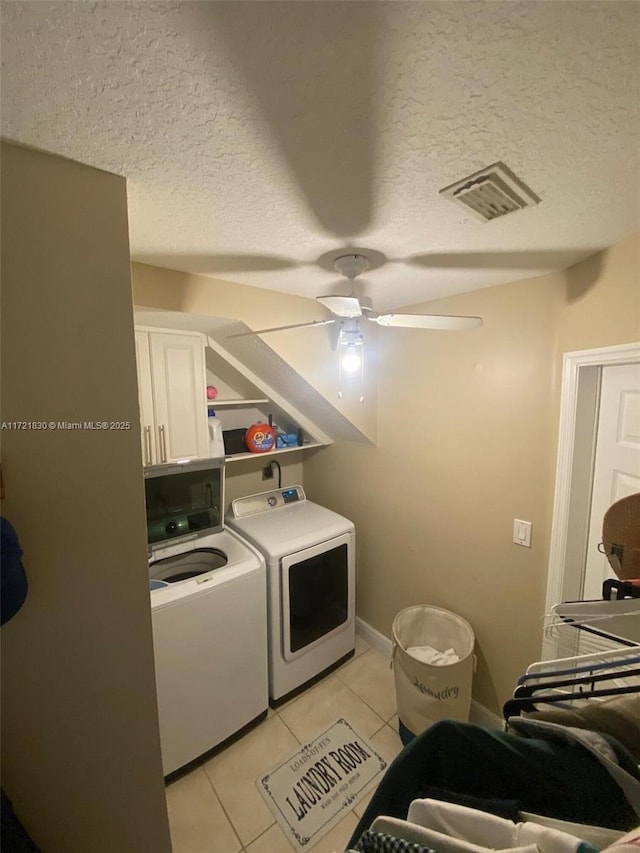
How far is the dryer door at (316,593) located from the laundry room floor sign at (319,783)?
18.0 inches

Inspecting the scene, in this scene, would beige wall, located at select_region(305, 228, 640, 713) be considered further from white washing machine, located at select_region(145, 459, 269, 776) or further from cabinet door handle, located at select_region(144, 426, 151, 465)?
cabinet door handle, located at select_region(144, 426, 151, 465)

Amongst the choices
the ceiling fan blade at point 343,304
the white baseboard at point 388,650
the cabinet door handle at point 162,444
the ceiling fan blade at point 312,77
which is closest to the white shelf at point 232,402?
the cabinet door handle at point 162,444

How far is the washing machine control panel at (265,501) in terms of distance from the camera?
2.28 metres

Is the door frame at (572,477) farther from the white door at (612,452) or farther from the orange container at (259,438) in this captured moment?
the orange container at (259,438)

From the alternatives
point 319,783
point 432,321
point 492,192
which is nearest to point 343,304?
point 432,321

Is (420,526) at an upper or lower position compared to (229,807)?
upper

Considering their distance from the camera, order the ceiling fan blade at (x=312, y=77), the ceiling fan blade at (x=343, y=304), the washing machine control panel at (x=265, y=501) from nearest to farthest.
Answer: the ceiling fan blade at (x=312, y=77) < the ceiling fan blade at (x=343, y=304) < the washing machine control panel at (x=265, y=501)

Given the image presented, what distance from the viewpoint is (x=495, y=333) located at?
1.67 metres

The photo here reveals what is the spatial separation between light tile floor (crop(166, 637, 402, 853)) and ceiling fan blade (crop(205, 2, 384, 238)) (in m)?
2.48

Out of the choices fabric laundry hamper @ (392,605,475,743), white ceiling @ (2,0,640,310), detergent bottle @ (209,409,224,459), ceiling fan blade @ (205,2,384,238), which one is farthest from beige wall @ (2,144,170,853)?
fabric laundry hamper @ (392,605,475,743)

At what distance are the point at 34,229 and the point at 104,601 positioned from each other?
3.22ft

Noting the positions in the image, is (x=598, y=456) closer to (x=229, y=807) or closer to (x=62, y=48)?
(x=62, y=48)

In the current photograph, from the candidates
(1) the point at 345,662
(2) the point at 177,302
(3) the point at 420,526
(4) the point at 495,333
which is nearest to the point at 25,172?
(2) the point at 177,302

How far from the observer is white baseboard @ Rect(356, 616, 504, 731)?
179cm
